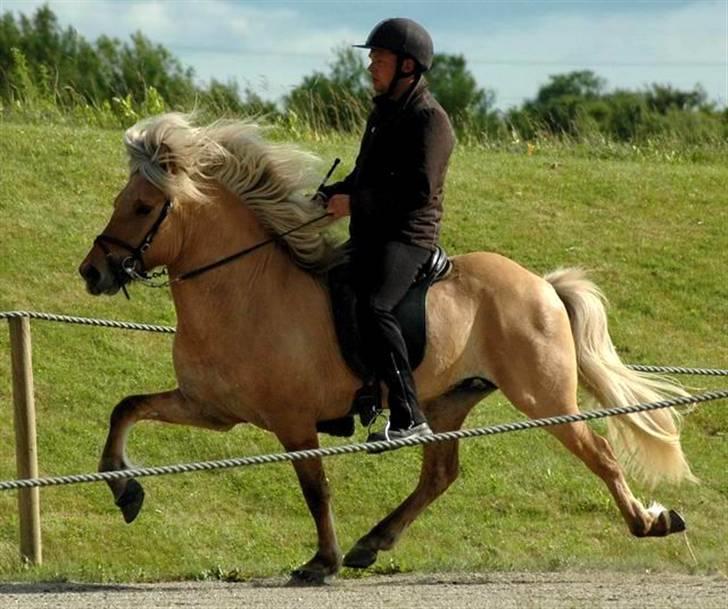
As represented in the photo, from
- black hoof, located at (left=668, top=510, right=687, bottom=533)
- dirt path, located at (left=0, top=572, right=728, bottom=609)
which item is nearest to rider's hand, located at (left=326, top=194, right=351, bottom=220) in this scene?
dirt path, located at (left=0, top=572, right=728, bottom=609)

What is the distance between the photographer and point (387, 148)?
8164 mm

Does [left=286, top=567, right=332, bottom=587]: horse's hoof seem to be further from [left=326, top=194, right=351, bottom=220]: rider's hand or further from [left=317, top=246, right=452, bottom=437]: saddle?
[left=326, top=194, right=351, bottom=220]: rider's hand

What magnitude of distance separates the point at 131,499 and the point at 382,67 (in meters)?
2.66

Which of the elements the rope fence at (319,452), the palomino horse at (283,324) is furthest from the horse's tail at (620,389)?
the rope fence at (319,452)

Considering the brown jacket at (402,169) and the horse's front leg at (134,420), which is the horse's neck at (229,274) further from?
the brown jacket at (402,169)

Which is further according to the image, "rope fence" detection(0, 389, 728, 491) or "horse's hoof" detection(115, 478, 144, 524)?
"horse's hoof" detection(115, 478, 144, 524)

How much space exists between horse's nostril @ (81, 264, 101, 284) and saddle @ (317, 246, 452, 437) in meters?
1.22

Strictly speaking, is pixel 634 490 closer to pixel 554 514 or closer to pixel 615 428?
pixel 554 514

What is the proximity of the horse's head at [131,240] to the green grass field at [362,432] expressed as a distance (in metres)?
1.75

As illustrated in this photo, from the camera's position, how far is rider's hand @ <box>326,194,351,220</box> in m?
8.28

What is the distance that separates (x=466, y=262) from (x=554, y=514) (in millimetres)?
2966

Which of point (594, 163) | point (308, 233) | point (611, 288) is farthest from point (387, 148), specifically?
point (594, 163)

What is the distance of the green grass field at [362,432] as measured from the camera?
1012 cm

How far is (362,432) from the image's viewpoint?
12.0m
